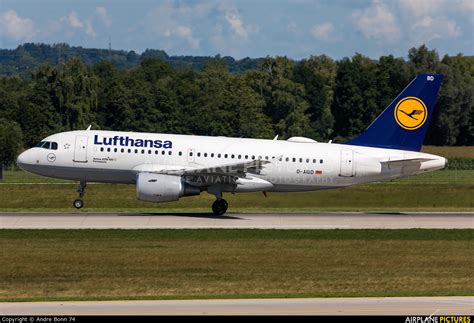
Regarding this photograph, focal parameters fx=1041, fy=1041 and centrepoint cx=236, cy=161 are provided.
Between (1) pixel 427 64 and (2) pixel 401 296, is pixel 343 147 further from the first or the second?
(1) pixel 427 64

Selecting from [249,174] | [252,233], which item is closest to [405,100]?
[249,174]

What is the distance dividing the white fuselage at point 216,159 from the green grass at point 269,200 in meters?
0.90

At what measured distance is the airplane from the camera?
4606cm

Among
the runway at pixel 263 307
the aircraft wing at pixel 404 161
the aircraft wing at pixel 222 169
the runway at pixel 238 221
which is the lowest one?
the runway at pixel 263 307

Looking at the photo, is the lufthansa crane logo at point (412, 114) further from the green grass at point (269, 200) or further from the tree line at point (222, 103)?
the tree line at point (222, 103)

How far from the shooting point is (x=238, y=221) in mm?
43875

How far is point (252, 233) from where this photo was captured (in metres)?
39.2

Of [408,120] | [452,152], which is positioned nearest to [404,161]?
[408,120]

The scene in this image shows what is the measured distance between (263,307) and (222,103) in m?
84.3

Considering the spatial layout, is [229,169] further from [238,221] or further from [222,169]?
[238,221]

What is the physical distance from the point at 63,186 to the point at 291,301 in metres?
39.3

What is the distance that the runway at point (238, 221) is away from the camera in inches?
1630

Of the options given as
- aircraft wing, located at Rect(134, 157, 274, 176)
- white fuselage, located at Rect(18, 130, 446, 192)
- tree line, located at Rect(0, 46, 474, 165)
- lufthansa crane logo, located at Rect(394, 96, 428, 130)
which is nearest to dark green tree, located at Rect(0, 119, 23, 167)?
tree line, located at Rect(0, 46, 474, 165)

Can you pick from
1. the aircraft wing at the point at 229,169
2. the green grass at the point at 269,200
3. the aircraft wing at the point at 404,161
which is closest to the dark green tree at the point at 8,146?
the green grass at the point at 269,200
